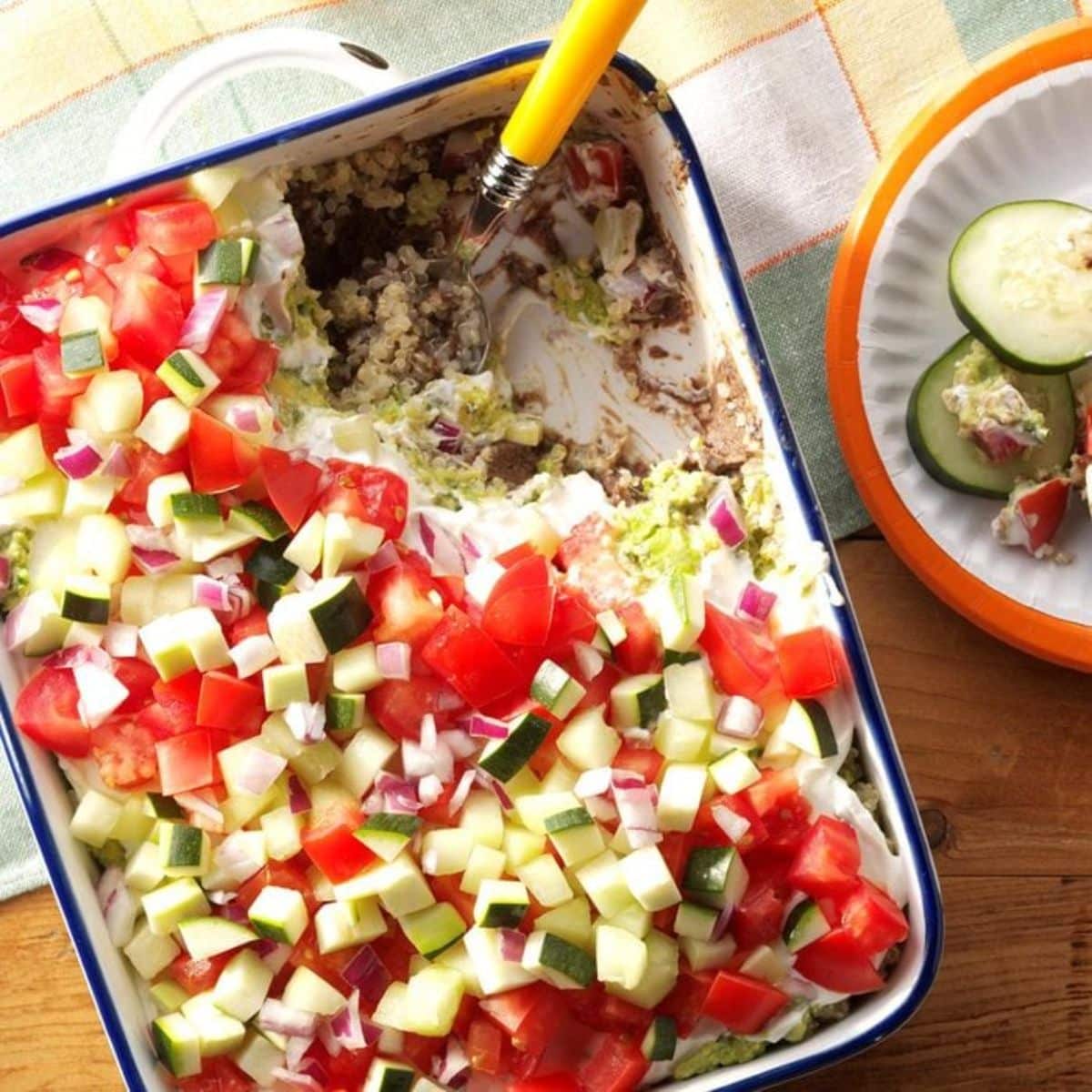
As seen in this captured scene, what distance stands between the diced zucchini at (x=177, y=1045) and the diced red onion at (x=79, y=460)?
0.50 ft

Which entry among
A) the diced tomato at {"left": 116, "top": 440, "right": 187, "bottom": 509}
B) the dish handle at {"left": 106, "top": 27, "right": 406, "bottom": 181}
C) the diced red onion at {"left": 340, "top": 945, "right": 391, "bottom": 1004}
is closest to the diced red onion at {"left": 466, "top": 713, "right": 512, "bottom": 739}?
the diced red onion at {"left": 340, "top": 945, "right": 391, "bottom": 1004}

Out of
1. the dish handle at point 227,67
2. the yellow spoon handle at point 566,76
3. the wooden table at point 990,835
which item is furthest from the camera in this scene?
the wooden table at point 990,835

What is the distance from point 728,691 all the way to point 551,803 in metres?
0.29

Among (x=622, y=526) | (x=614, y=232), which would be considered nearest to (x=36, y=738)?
(x=622, y=526)

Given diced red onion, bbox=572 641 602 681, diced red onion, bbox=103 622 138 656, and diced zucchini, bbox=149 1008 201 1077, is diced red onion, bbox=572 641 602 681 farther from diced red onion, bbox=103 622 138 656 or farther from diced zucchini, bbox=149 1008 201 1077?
diced zucchini, bbox=149 1008 201 1077

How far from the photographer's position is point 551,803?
190cm

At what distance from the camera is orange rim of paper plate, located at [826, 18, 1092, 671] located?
2.16m

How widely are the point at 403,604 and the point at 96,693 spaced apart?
1.40 ft

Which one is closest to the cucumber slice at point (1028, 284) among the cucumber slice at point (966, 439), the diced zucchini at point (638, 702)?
the cucumber slice at point (966, 439)

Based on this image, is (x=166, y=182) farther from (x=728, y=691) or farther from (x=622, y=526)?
(x=728, y=691)

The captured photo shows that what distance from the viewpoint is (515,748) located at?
1903 millimetres

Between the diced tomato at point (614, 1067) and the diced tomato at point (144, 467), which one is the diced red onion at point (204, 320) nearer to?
the diced tomato at point (144, 467)

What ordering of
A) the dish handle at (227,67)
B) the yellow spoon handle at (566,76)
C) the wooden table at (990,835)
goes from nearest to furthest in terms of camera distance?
1. the yellow spoon handle at (566,76)
2. the dish handle at (227,67)
3. the wooden table at (990,835)

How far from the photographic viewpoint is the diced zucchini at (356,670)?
1923 millimetres
